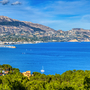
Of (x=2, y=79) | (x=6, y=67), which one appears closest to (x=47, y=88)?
(x=2, y=79)

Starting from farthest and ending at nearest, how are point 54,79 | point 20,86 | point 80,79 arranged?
point 54,79, point 80,79, point 20,86

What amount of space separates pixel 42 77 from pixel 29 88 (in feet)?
12.1

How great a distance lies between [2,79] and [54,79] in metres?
5.59

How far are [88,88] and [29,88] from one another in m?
5.72

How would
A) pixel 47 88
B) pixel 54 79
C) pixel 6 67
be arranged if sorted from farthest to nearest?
pixel 6 67 < pixel 54 79 < pixel 47 88

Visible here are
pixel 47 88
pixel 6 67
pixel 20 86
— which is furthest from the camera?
pixel 6 67

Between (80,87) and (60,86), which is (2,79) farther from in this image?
(80,87)

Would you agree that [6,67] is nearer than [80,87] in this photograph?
No

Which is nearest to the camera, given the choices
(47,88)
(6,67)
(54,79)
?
(47,88)

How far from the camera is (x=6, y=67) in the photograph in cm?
2869

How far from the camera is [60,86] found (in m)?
16.9

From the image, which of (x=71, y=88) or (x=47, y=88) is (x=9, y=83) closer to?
(x=47, y=88)

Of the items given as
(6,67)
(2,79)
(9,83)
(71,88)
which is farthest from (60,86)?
(6,67)

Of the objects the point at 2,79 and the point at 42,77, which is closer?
the point at 2,79
